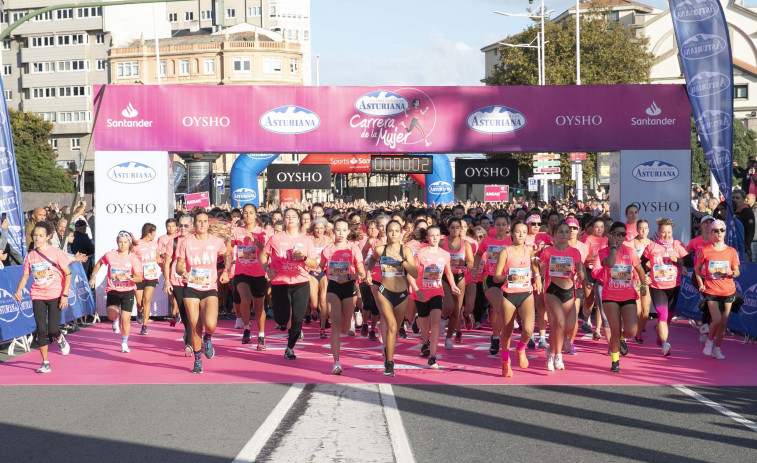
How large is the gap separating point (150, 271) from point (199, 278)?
12.8 ft

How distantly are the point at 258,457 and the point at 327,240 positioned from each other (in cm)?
878

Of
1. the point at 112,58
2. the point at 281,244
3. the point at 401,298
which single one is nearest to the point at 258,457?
the point at 401,298

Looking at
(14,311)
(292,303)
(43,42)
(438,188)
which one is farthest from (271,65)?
(292,303)

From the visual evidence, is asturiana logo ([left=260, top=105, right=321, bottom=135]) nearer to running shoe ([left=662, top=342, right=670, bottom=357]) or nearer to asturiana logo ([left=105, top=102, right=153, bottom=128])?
asturiana logo ([left=105, top=102, right=153, bottom=128])

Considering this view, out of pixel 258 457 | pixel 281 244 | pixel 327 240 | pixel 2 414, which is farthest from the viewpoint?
pixel 327 240

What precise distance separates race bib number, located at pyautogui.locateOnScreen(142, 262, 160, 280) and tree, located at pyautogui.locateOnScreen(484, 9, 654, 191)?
37.8m

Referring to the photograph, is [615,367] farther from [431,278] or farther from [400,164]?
[400,164]

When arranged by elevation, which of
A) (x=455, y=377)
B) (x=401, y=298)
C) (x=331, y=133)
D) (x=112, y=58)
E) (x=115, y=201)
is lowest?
(x=455, y=377)

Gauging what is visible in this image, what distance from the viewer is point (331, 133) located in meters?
18.4

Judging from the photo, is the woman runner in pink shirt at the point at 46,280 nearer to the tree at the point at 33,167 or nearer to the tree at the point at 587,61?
the tree at the point at 587,61

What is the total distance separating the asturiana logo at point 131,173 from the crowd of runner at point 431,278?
2872 millimetres

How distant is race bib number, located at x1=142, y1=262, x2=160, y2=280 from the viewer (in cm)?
1562

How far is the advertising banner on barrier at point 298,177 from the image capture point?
2291cm

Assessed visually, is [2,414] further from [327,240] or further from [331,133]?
[331,133]
